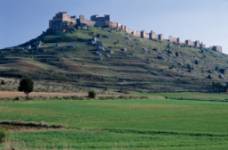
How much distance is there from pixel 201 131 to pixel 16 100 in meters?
51.2

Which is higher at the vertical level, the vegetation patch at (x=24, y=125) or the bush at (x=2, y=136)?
the bush at (x=2, y=136)

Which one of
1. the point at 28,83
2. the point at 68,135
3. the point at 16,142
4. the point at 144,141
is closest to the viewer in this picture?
the point at 16,142

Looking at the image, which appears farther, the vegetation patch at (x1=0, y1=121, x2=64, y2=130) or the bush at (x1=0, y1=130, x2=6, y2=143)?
the vegetation patch at (x1=0, y1=121, x2=64, y2=130)

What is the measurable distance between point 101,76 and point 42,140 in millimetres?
162041

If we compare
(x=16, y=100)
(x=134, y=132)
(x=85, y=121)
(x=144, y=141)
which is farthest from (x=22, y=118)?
(x=16, y=100)

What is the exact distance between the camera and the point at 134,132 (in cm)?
4403

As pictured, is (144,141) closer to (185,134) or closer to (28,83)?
(185,134)

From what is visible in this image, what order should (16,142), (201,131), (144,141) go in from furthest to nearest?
1. (201,131)
2. (144,141)
3. (16,142)

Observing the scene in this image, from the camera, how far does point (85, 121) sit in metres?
54.7

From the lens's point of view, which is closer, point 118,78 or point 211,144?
point 211,144

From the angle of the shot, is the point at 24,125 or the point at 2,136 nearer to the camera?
the point at 2,136

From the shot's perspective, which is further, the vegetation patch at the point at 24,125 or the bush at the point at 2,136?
the vegetation patch at the point at 24,125

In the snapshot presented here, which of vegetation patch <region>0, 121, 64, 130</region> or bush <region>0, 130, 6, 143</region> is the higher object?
bush <region>0, 130, 6, 143</region>

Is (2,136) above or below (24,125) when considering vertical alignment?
above
